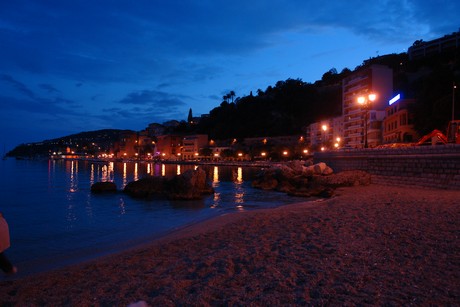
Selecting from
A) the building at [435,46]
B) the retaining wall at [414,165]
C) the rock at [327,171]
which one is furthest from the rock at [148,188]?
the building at [435,46]

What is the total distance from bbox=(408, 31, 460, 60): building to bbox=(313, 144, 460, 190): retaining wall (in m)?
94.1

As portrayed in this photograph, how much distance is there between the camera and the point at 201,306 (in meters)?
4.94

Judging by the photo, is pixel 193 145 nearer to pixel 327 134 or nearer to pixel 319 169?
pixel 327 134

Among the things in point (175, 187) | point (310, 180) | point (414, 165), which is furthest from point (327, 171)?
point (175, 187)

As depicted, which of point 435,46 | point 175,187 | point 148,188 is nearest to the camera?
point 175,187

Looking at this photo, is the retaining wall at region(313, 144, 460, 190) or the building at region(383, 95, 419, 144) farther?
the building at region(383, 95, 419, 144)

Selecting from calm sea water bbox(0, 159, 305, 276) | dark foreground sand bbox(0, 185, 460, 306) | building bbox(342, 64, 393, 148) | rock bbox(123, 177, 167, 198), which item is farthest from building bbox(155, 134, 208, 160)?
dark foreground sand bbox(0, 185, 460, 306)

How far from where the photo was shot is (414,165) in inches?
837

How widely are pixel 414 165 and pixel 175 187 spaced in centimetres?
1627

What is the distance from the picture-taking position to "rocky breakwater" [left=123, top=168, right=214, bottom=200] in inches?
993

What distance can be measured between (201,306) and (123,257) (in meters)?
4.81

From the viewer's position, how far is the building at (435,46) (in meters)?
103

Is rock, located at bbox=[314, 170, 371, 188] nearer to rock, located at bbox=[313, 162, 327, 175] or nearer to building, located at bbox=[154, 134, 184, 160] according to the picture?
rock, located at bbox=[313, 162, 327, 175]

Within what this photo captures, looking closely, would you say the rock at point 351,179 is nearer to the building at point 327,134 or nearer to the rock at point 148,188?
the rock at point 148,188
